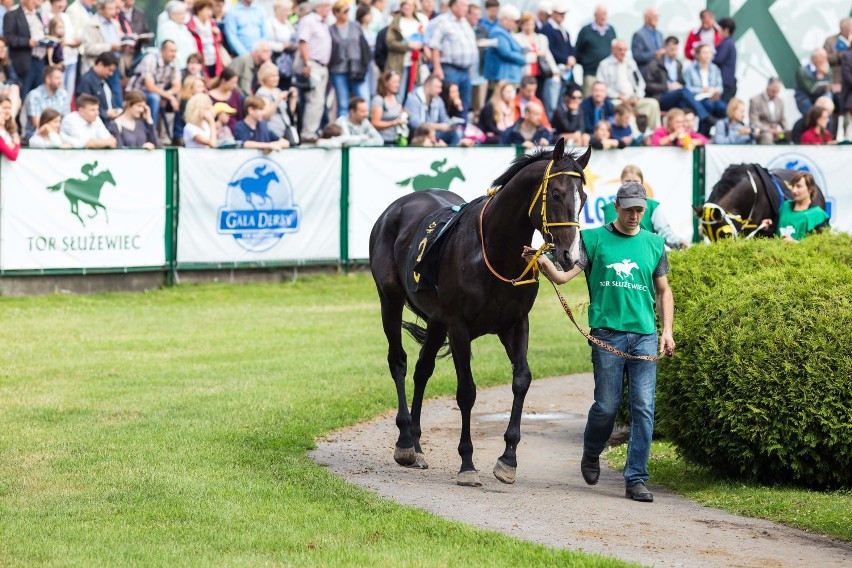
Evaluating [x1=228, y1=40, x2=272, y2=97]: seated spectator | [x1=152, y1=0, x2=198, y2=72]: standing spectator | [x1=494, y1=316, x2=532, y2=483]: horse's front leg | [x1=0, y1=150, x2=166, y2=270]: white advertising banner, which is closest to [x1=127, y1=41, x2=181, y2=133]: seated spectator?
[x1=152, y1=0, x2=198, y2=72]: standing spectator

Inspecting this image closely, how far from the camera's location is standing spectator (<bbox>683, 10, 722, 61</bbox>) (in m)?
25.8

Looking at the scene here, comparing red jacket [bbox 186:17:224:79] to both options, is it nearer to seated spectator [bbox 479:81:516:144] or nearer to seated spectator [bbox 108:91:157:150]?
seated spectator [bbox 108:91:157:150]

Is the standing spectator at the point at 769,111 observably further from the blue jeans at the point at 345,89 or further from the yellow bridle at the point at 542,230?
the yellow bridle at the point at 542,230

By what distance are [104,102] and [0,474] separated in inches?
422

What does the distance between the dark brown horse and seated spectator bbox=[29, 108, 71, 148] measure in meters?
8.72

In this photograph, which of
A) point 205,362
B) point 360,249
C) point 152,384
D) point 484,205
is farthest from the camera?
point 360,249

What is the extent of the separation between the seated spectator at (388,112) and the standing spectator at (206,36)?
2.45 meters

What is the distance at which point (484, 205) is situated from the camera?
9.48 m

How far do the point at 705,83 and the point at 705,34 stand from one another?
1513 mm

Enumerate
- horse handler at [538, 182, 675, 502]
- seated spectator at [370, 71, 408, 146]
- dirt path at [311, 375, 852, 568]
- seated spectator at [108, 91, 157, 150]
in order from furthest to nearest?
seated spectator at [370, 71, 408, 146]
seated spectator at [108, 91, 157, 150]
horse handler at [538, 182, 675, 502]
dirt path at [311, 375, 852, 568]

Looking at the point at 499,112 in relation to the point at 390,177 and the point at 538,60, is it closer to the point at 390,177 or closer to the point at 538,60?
the point at 538,60

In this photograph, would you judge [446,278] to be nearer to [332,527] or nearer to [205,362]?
[332,527]

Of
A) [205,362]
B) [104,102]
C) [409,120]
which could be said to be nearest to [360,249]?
[409,120]

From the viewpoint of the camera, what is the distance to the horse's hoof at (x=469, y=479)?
9.21 metres
